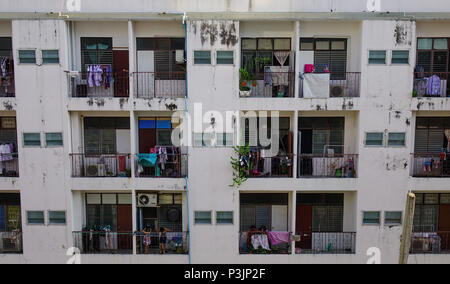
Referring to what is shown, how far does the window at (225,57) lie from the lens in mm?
10125

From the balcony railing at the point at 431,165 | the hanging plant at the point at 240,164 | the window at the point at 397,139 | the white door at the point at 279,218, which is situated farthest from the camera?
the white door at the point at 279,218

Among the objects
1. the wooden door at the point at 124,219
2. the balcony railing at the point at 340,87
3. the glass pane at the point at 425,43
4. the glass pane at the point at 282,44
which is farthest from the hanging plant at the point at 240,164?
the glass pane at the point at 425,43

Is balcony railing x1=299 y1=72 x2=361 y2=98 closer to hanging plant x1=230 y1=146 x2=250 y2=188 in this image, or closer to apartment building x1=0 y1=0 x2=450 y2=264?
apartment building x1=0 y1=0 x2=450 y2=264

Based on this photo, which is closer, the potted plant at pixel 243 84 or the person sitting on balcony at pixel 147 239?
the potted plant at pixel 243 84

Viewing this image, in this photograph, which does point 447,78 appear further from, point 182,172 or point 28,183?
point 28,183

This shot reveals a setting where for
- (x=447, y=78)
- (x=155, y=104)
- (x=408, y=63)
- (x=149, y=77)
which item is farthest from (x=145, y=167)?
(x=447, y=78)

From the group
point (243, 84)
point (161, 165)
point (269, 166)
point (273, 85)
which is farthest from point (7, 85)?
point (269, 166)

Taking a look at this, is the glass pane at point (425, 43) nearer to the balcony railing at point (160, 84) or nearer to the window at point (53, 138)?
the balcony railing at point (160, 84)

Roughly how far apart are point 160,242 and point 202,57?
5.43 m

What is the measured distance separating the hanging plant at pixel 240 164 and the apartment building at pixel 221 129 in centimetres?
13

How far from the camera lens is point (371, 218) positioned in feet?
34.4

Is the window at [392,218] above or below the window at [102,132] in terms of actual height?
below

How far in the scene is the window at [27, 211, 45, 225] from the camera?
1052 cm

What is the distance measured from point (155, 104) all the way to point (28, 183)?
432 cm
